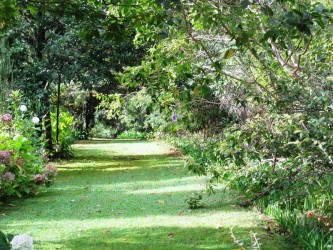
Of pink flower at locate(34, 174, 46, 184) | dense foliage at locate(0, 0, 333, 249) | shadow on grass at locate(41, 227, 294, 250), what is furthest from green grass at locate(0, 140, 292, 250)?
dense foliage at locate(0, 0, 333, 249)

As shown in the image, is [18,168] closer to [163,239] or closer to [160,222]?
[160,222]

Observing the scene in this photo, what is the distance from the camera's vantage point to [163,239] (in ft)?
17.3

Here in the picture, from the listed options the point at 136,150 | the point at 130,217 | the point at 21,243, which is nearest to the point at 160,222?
the point at 130,217

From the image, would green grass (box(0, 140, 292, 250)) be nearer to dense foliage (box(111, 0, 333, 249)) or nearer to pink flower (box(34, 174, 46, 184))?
pink flower (box(34, 174, 46, 184))

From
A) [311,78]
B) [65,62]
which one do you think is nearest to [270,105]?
[311,78]

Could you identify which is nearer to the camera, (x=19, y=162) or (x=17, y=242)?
(x=17, y=242)

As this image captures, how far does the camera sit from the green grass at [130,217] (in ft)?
17.0

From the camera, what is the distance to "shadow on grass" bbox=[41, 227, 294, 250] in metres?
A: 4.98

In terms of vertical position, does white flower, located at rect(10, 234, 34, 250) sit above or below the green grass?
above

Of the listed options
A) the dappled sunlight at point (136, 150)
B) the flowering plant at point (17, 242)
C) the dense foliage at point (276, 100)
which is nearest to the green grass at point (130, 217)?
the dense foliage at point (276, 100)

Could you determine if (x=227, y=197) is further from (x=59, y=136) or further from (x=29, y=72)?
(x=59, y=136)

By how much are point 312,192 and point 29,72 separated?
8.64 metres

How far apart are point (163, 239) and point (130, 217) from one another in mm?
1214

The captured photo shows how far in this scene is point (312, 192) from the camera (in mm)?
5309
